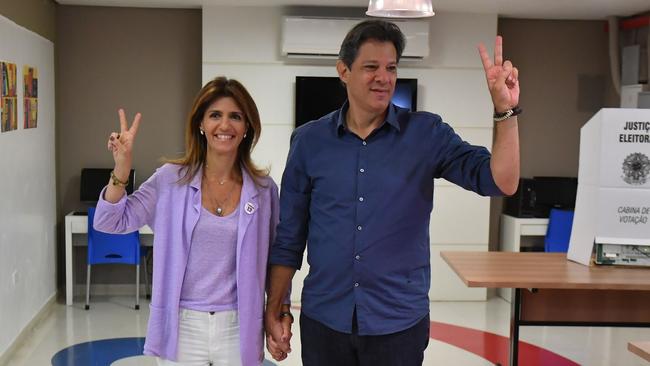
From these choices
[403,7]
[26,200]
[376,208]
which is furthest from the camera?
[26,200]

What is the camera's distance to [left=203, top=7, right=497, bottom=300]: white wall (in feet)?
21.5

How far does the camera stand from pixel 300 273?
22.1 ft

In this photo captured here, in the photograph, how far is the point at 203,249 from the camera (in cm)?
233

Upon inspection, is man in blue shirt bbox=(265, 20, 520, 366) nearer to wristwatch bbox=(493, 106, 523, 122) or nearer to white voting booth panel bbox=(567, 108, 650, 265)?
wristwatch bbox=(493, 106, 523, 122)

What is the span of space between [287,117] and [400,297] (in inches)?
182

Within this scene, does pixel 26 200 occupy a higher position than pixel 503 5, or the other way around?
pixel 503 5

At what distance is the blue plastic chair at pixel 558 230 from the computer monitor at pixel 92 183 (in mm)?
3620

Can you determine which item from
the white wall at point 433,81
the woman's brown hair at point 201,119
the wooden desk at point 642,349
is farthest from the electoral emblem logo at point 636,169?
the white wall at point 433,81

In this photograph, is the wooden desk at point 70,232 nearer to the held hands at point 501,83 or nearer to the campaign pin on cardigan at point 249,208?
the campaign pin on cardigan at point 249,208

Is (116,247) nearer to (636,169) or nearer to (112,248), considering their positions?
(112,248)

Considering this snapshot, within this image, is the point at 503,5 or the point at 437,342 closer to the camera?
the point at 437,342

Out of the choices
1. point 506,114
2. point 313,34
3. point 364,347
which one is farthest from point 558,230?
point 506,114

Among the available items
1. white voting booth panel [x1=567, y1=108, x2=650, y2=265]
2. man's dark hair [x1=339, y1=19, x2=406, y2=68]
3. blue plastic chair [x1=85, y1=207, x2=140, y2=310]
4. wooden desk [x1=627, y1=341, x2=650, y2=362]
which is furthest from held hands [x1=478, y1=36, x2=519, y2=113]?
blue plastic chair [x1=85, y1=207, x2=140, y2=310]

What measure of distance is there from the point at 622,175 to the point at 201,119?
2.09 meters
